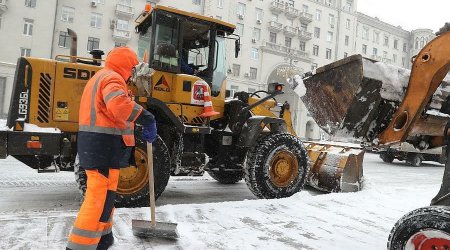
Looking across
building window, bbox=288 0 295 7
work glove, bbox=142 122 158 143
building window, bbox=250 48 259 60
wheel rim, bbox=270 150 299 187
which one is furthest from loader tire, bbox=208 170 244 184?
building window, bbox=288 0 295 7

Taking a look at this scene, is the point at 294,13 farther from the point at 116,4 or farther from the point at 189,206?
the point at 189,206

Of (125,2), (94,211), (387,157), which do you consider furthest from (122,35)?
(94,211)

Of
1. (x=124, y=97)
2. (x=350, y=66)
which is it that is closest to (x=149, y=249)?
(x=124, y=97)

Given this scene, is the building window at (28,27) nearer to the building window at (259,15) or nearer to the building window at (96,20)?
the building window at (96,20)

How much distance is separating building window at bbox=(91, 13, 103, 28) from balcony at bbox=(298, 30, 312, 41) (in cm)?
2289

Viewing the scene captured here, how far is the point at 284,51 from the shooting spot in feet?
139

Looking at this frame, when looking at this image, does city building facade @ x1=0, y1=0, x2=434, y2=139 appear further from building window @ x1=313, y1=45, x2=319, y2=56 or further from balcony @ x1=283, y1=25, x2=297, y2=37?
balcony @ x1=283, y1=25, x2=297, y2=37

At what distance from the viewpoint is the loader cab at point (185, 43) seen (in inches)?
217

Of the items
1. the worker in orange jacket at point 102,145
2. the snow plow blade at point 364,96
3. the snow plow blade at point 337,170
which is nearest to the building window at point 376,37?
the snow plow blade at point 337,170

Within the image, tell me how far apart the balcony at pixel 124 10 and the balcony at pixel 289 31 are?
58.3 ft

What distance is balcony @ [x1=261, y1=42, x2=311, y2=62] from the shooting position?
41.1 meters

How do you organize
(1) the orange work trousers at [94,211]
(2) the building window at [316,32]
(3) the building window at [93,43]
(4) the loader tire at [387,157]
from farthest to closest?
(2) the building window at [316,32]
(3) the building window at [93,43]
(4) the loader tire at [387,157]
(1) the orange work trousers at [94,211]

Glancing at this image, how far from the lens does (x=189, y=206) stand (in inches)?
194

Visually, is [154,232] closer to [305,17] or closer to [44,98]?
[44,98]
